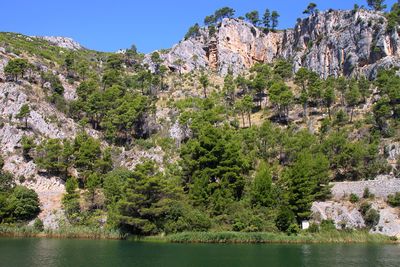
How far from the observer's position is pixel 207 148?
68.8m

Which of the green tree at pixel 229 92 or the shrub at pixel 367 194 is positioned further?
the green tree at pixel 229 92

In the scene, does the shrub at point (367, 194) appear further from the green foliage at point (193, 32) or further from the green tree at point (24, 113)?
the green foliage at point (193, 32)

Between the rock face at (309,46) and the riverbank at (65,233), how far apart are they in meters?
75.2

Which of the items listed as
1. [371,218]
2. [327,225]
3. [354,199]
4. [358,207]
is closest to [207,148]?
[327,225]

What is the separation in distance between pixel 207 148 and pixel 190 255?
30.0 meters

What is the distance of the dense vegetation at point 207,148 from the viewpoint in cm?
5869

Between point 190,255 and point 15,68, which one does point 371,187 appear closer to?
point 190,255

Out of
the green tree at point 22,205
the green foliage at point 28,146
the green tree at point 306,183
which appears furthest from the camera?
the green foliage at point 28,146

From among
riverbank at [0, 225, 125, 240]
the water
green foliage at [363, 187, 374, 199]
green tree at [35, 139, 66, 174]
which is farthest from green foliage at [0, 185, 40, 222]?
green foliage at [363, 187, 374, 199]

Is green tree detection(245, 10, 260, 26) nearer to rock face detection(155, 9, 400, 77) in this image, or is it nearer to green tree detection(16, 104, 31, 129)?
rock face detection(155, 9, 400, 77)

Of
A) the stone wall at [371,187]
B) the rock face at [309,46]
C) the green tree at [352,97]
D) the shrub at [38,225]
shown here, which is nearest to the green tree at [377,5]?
the rock face at [309,46]

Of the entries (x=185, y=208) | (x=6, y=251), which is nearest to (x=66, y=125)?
(x=185, y=208)

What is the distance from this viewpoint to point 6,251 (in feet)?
135

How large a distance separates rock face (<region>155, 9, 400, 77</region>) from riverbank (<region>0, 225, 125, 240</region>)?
75189mm
